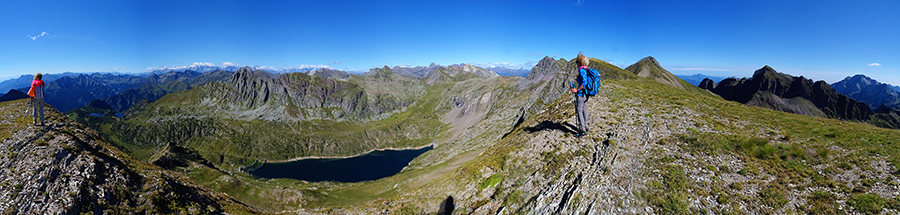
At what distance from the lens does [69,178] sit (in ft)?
49.3

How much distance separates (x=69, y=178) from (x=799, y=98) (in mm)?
206789

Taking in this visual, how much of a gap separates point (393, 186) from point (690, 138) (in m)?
80.7

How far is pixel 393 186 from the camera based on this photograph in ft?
287

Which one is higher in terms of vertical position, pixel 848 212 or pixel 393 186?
pixel 848 212

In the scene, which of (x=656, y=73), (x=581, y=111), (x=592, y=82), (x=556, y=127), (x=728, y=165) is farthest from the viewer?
(x=656, y=73)

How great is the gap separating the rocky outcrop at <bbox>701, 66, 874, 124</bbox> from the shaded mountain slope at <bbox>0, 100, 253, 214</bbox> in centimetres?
18371

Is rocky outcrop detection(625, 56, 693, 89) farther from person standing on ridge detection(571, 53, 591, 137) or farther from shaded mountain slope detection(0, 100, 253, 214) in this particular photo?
shaded mountain slope detection(0, 100, 253, 214)

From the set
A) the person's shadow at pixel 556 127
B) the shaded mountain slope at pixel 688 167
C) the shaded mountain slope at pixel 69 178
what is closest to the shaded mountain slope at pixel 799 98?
the shaded mountain slope at pixel 688 167

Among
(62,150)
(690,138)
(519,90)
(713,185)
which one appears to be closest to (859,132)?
(690,138)

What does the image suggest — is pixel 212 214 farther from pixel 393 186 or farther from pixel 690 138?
pixel 393 186

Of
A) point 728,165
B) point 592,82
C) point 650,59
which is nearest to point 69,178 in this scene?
point 592,82

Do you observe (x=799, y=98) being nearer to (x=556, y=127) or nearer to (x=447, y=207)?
→ (x=556, y=127)

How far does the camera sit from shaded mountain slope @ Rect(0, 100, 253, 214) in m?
13.7

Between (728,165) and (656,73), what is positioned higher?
(656,73)
